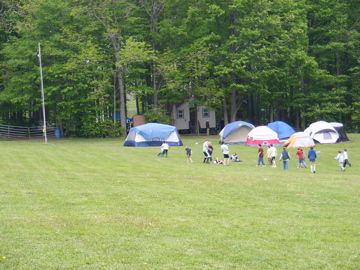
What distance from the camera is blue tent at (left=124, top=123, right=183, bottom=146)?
41.0 meters

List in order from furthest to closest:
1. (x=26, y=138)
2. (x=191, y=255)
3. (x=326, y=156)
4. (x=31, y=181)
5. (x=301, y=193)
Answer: (x=26, y=138)
(x=326, y=156)
(x=31, y=181)
(x=301, y=193)
(x=191, y=255)

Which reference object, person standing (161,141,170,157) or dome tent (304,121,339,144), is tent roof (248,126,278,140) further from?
person standing (161,141,170,157)

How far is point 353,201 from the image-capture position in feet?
53.2

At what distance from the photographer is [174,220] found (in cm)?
1223

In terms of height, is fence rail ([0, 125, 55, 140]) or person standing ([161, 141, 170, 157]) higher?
fence rail ([0, 125, 55, 140])

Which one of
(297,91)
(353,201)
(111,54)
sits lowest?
(353,201)

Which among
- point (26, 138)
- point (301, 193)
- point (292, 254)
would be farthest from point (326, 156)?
point (26, 138)

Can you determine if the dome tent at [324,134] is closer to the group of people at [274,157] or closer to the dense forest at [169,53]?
the dense forest at [169,53]

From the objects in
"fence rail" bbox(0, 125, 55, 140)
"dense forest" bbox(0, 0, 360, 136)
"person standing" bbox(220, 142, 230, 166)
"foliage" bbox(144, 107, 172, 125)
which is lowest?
"person standing" bbox(220, 142, 230, 166)

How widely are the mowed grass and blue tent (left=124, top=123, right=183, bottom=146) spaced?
17.7 m

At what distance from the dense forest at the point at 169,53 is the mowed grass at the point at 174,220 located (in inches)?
1047

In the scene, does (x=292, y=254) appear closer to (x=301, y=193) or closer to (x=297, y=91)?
(x=301, y=193)

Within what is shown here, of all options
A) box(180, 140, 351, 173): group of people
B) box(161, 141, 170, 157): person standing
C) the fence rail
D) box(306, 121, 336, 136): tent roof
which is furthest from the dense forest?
box(180, 140, 351, 173): group of people

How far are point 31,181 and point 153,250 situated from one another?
10.5m
